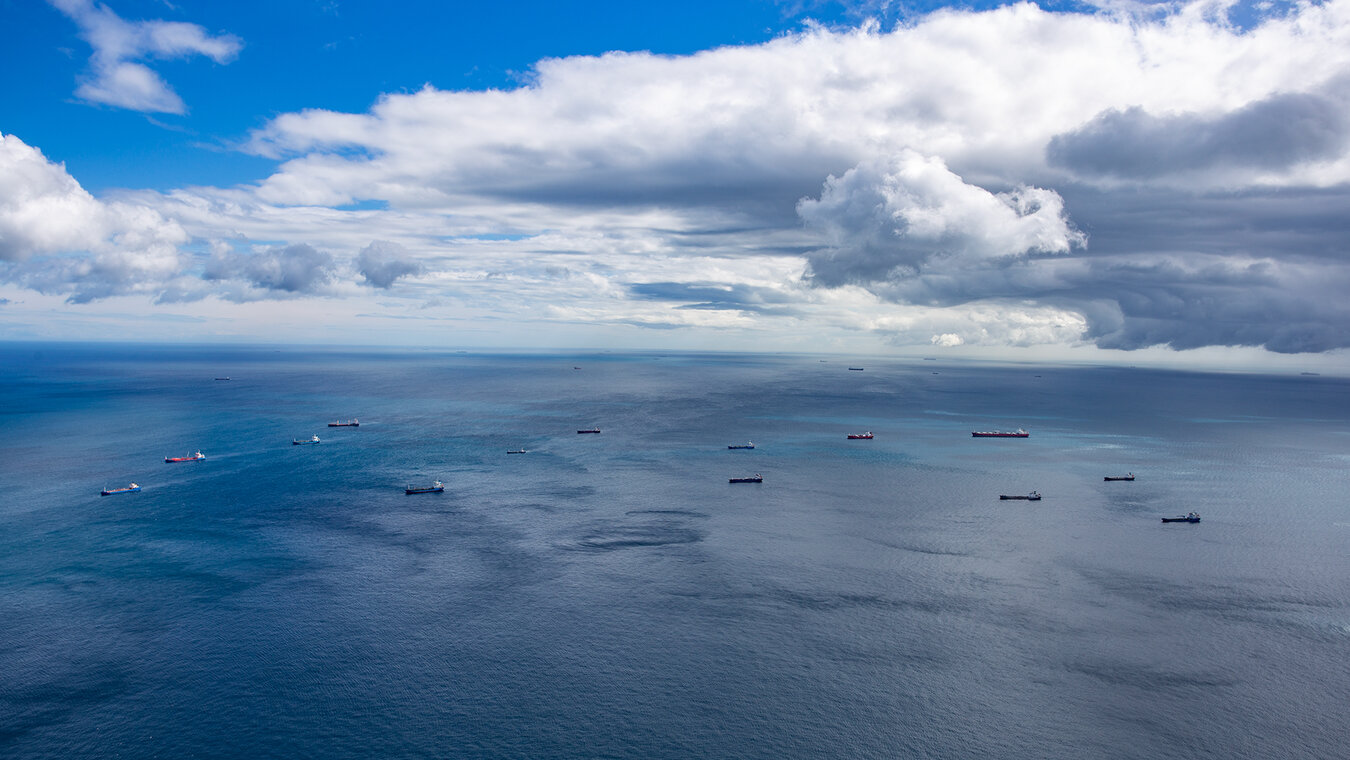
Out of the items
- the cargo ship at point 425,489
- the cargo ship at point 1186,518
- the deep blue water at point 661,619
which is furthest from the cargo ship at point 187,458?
the cargo ship at point 1186,518

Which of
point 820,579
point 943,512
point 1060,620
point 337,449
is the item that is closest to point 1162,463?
point 943,512

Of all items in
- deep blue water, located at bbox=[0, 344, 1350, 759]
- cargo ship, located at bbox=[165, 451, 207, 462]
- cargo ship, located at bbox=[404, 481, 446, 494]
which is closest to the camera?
deep blue water, located at bbox=[0, 344, 1350, 759]

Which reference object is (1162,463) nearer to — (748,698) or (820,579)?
(820,579)

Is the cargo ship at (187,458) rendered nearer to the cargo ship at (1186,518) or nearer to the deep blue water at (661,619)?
the deep blue water at (661,619)

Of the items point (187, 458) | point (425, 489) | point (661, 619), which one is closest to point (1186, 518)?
point (661, 619)

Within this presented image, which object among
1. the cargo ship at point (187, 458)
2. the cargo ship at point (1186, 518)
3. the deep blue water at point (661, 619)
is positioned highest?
the cargo ship at point (187, 458)

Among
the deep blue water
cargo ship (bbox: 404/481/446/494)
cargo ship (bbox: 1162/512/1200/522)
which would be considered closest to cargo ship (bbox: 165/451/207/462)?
the deep blue water

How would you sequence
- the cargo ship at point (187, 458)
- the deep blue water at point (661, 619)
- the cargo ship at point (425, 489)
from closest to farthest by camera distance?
the deep blue water at point (661, 619)
the cargo ship at point (425, 489)
the cargo ship at point (187, 458)

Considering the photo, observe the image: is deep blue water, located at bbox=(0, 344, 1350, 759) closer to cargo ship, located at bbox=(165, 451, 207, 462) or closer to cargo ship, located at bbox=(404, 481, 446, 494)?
cargo ship, located at bbox=(404, 481, 446, 494)

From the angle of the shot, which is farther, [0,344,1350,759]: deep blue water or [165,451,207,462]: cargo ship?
[165,451,207,462]: cargo ship

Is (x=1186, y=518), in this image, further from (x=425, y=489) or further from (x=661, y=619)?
(x=425, y=489)

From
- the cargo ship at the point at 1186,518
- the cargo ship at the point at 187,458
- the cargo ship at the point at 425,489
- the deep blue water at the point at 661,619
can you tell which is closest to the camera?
the deep blue water at the point at 661,619
